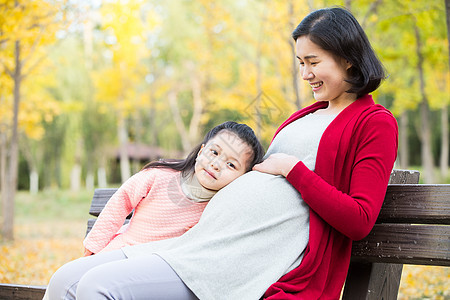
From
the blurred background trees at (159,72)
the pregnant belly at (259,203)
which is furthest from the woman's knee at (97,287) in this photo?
Answer: the blurred background trees at (159,72)

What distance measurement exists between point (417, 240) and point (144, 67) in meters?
16.6

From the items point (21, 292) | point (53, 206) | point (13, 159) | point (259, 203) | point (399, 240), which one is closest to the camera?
point (259, 203)

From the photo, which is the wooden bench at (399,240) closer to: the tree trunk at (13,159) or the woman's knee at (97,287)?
the woman's knee at (97,287)

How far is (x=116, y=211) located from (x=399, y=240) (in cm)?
114

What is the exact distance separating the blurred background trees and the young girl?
54 cm

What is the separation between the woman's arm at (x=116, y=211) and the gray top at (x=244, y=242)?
34 centimetres

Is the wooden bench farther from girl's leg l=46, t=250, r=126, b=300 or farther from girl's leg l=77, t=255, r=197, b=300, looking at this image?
girl's leg l=46, t=250, r=126, b=300

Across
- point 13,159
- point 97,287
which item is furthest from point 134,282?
point 13,159

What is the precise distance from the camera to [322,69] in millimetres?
2021

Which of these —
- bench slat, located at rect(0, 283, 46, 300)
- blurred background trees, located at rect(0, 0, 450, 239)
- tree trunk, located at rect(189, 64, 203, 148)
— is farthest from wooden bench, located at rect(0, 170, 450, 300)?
tree trunk, located at rect(189, 64, 203, 148)

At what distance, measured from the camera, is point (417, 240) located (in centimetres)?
189

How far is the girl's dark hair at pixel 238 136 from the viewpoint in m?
2.09

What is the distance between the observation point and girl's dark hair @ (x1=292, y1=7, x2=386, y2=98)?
198 cm

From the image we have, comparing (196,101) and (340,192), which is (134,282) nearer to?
(340,192)
